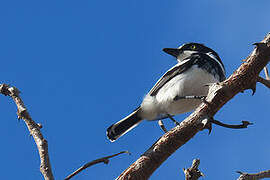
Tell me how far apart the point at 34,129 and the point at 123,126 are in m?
2.89

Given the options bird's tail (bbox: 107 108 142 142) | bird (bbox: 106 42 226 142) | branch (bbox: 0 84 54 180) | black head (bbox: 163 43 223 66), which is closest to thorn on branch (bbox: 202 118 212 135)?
branch (bbox: 0 84 54 180)

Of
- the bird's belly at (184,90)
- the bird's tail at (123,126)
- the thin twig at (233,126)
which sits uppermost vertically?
the bird's tail at (123,126)

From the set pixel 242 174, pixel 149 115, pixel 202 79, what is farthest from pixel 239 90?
pixel 149 115

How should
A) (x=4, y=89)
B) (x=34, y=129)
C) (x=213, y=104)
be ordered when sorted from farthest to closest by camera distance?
(x=4, y=89)
(x=34, y=129)
(x=213, y=104)

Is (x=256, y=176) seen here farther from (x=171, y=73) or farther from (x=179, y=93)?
(x=171, y=73)

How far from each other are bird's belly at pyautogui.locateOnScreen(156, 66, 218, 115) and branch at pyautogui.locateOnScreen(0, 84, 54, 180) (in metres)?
2.82

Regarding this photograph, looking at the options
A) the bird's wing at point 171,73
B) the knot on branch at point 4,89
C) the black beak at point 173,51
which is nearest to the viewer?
the knot on branch at point 4,89

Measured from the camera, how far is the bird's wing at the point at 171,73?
20.6ft

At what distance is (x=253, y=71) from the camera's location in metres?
3.41

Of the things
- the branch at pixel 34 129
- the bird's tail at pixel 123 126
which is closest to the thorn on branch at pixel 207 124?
the branch at pixel 34 129

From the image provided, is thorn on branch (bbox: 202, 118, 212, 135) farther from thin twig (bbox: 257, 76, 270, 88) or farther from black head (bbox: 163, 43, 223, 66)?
black head (bbox: 163, 43, 223, 66)

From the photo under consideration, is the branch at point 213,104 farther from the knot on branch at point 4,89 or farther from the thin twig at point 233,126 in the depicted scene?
the knot on branch at point 4,89

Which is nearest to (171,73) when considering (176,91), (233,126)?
(176,91)

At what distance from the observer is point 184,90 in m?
6.00
